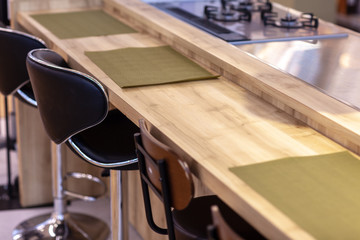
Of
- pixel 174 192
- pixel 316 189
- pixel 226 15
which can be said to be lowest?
pixel 174 192

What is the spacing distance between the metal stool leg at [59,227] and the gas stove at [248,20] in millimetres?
1048

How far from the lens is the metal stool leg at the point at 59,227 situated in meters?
3.12

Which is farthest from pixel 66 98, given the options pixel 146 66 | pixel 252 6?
pixel 252 6

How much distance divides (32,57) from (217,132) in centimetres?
82

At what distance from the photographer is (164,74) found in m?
2.49

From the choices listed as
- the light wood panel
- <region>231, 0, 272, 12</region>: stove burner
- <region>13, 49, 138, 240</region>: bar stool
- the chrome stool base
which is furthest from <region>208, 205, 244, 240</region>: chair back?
<region>231, 0, 272, 12</region>: stove burner

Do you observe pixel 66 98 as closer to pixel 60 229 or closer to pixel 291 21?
pixel 60 229

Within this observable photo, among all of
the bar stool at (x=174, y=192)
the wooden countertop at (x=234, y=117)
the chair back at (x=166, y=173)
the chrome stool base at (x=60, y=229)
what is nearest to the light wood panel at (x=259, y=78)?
the wooden countertop at (x=234, y=117)

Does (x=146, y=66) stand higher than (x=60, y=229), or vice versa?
(x=146, y=66)

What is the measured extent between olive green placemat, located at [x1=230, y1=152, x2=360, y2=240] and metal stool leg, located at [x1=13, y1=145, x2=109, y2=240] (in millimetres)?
1575

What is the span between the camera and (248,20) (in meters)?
3.30

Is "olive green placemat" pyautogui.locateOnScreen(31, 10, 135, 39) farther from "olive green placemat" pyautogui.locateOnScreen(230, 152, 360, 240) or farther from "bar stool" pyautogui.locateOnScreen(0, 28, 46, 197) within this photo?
"olive green placemat" pyautogui.locateOnScreen(230, 152, 360, 240)

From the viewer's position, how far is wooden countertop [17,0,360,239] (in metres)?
1.63

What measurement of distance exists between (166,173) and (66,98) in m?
0.66
